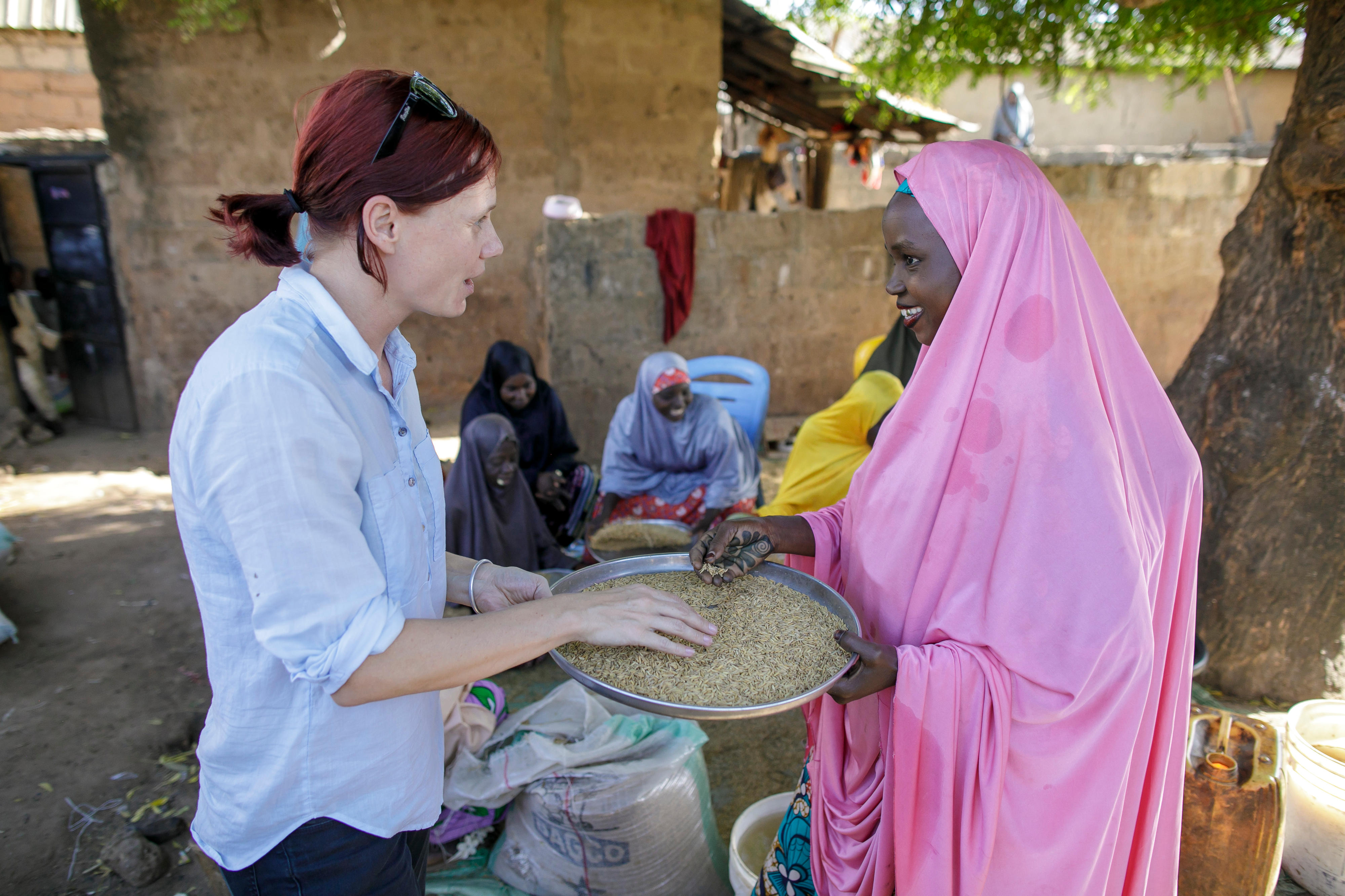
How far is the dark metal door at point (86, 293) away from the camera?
7.76 m

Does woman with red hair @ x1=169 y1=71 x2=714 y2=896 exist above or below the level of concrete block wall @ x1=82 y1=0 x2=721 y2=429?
below

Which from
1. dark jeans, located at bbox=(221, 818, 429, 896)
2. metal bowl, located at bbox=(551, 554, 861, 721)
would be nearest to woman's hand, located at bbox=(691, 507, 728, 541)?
metal bowl, located at bbox=(551, 554, 861, 721)

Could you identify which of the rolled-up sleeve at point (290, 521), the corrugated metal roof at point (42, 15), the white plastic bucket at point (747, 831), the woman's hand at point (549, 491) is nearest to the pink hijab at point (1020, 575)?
the white plastic bucket at point (747, 831)

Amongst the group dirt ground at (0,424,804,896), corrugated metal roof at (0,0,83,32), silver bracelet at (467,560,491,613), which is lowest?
dirt ground at (0,424,804,896)

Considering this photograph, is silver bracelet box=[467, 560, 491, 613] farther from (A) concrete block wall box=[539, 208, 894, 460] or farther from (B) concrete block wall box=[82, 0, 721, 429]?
(B) concrete block wall box=[82, 0, 721, 429]

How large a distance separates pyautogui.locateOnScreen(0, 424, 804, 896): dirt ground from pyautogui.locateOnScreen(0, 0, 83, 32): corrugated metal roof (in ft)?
26.6

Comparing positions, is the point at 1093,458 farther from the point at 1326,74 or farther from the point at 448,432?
the point at 448,432

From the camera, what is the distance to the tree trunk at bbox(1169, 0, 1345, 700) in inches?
125

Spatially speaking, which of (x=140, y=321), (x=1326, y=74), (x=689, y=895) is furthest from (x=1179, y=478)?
(x=140, y=321)

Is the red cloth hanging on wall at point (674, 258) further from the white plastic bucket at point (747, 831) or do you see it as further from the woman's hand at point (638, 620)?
the woman's hand at point (638, 620)

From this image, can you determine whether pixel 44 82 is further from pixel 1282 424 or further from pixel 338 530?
pixel 1282 424

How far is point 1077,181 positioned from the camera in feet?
25.8

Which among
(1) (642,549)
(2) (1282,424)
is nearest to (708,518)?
(1) (642,549)

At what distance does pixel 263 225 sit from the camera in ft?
4.24
